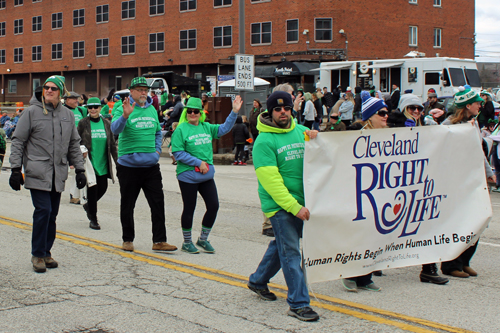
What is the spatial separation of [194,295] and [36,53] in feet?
195

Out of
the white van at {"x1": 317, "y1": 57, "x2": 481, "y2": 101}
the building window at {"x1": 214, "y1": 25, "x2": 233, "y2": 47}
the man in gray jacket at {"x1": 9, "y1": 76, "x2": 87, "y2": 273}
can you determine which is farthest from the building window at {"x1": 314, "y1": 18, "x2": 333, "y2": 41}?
the man in gray jacket at {"x1": 9, "y1": 76, "x2": 87, "y2": 273}

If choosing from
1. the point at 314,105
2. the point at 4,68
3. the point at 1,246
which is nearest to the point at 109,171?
the point at 1,246

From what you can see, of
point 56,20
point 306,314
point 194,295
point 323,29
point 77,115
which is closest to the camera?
point 306,314

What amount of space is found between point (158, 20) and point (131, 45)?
3639 millimetres

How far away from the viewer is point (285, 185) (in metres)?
4.97

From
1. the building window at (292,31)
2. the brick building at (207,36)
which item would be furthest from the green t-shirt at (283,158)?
the building window at (292,31)

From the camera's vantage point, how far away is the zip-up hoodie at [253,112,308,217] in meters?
4.79

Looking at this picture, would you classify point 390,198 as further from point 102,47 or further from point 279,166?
point 102,47

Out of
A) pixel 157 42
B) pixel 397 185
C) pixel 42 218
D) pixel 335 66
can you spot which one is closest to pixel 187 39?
pixel 157 42

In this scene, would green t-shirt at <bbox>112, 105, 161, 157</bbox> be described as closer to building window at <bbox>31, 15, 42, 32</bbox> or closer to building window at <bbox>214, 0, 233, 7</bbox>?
building window at <bbox>214, 0, 233, 7</bbox>

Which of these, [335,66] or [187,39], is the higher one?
[187,39]

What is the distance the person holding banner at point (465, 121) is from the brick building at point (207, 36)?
95.4ft

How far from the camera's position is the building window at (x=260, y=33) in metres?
42.7

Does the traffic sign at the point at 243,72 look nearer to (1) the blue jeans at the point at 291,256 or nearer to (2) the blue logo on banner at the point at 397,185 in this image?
(2) the blue logo on banner at the point at 397,185
